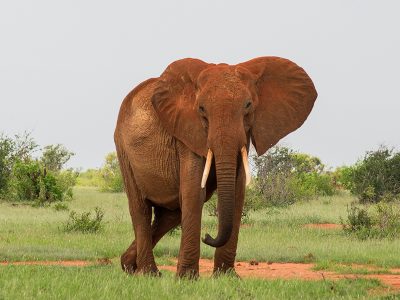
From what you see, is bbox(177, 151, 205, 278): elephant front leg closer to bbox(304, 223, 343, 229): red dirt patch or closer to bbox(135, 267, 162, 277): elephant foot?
bbox(135, 267, 162, 277): elephant foot

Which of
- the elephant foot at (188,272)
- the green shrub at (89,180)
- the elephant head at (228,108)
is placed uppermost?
the green shrub at (89,180)

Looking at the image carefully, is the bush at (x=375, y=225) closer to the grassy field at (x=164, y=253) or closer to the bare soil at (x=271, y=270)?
the grassy field at (x=164, y=253)

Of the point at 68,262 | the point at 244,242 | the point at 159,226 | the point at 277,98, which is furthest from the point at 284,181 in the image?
the point at 277,98

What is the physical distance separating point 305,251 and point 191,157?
20.1 feet

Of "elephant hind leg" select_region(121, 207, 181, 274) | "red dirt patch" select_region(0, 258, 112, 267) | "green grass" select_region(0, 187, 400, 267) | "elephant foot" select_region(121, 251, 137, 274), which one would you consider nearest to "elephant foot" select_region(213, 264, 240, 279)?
"elephant hind leg" select_region(121, 207, 181, 274)

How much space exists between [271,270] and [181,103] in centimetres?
398

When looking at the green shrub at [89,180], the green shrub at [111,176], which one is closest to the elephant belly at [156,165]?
the green shrub at [111,176]

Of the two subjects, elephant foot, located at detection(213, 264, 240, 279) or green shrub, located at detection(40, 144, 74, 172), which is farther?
green shrub, located at detection(40, 144, 74, 172)

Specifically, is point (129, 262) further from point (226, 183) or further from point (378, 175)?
point (378, 175)

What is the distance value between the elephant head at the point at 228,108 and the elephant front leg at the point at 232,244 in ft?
1.14

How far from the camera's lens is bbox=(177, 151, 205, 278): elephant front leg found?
8.71 metres

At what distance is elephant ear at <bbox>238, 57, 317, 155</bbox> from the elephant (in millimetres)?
11

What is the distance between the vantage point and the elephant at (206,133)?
27.3 ft

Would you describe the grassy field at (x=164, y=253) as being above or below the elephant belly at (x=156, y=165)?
below
